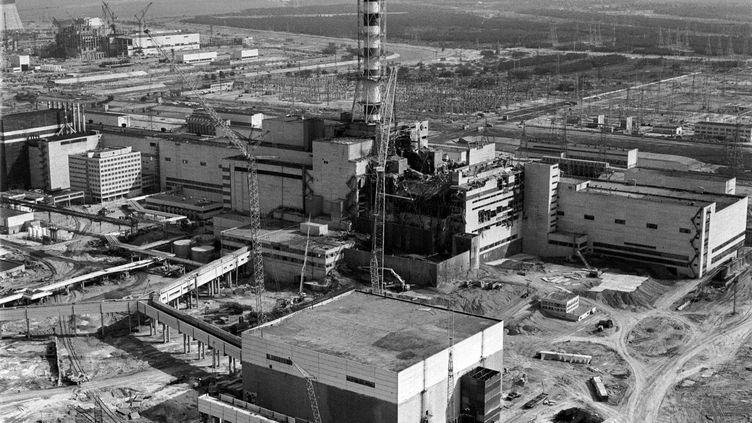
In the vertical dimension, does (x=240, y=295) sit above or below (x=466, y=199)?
below

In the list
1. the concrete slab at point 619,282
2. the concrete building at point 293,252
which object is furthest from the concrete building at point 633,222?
the concrete building at point 293,252

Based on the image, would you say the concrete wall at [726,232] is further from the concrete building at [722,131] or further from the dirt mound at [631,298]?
the concrete building at [722,131]

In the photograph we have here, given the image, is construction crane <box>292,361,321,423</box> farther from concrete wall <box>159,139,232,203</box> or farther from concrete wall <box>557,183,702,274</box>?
concrete wall <box>159,139,232,203</box>

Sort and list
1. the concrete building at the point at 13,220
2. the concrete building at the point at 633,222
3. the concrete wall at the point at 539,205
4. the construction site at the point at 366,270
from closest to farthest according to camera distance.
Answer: the construction site at the point at 366,270
the concrete building at the point at 633,222
the concrete wall at the point at 539,205
the concrete building at the point at 13,220

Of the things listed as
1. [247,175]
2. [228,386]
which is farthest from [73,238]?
[228,386]

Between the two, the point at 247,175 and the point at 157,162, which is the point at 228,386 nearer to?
the point at 247,175

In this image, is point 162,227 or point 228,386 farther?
point 162,227
